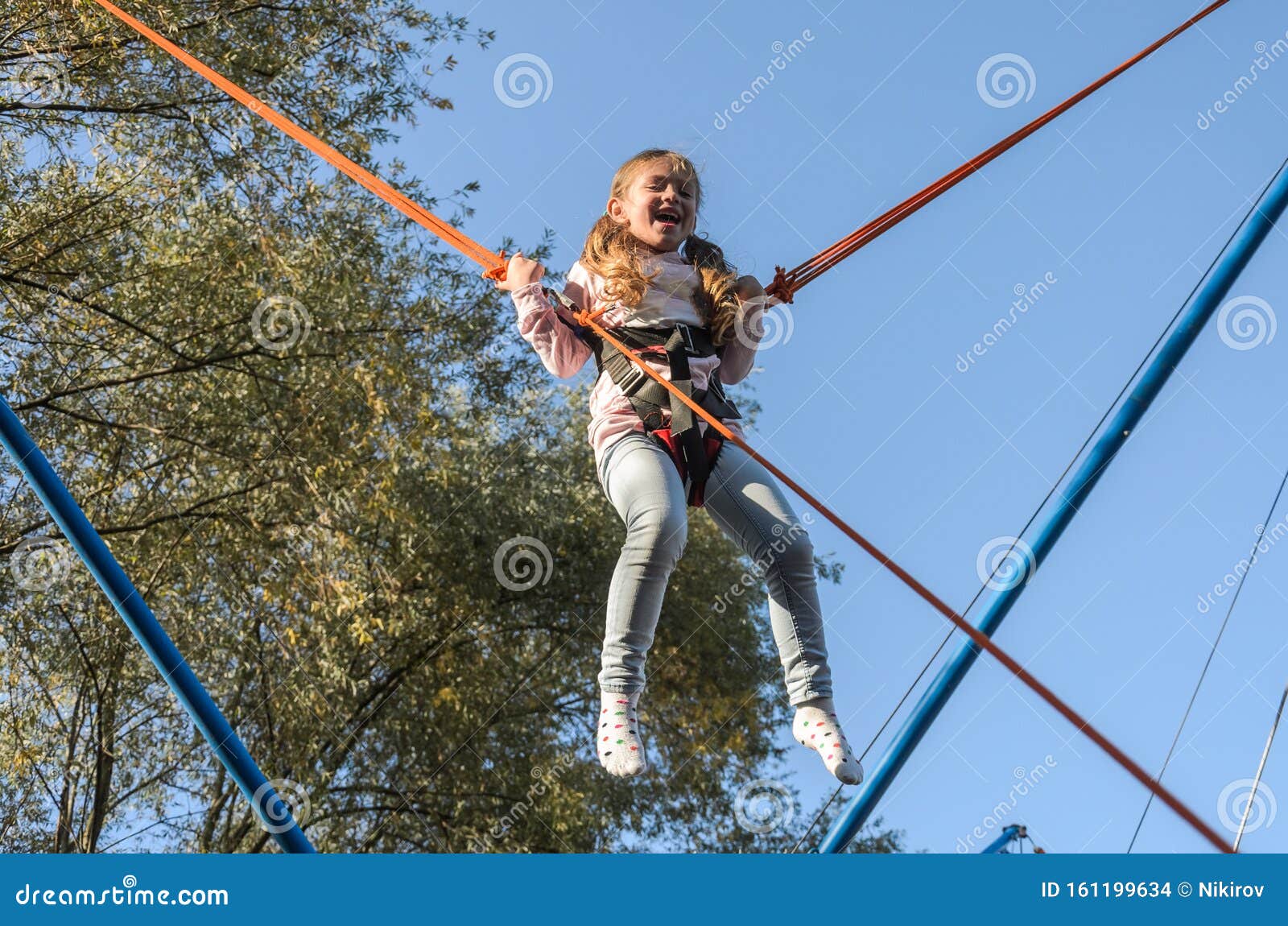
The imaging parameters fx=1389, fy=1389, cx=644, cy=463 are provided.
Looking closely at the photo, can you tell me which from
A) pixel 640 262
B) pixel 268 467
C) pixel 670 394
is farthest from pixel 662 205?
pixel 268 467

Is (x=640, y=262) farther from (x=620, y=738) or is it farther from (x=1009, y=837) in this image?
(x=1009, y=837)

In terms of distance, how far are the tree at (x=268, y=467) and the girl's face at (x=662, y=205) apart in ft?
15.4

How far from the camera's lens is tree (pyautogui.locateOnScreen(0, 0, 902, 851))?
311 inches

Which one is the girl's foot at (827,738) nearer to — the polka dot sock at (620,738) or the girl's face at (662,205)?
the polka dot sock at (620,738)

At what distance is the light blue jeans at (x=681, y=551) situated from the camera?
9.94 feet

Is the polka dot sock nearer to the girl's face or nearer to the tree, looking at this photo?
the girl's face

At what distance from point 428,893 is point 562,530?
816cm

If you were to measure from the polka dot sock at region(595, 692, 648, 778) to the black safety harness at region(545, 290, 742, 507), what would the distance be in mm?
528

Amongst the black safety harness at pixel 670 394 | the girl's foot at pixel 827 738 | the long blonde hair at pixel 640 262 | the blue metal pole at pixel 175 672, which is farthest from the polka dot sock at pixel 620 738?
the long blonde hair at pixel 640 262

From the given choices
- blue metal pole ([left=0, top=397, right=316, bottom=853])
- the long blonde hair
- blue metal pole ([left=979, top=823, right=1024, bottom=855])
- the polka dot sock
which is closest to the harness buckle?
the long blonde hair

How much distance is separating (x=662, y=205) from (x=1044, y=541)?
1.27 m

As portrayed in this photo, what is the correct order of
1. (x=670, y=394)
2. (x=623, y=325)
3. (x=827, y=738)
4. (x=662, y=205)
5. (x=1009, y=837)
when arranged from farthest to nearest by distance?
(x=1009, y=837)
(x=662, y=205)
(x=623, y=325)
(x=670, y=394)
(x=827, y=738)

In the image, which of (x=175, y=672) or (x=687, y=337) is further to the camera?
(x=687, y=337)

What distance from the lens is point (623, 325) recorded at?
3336mm
